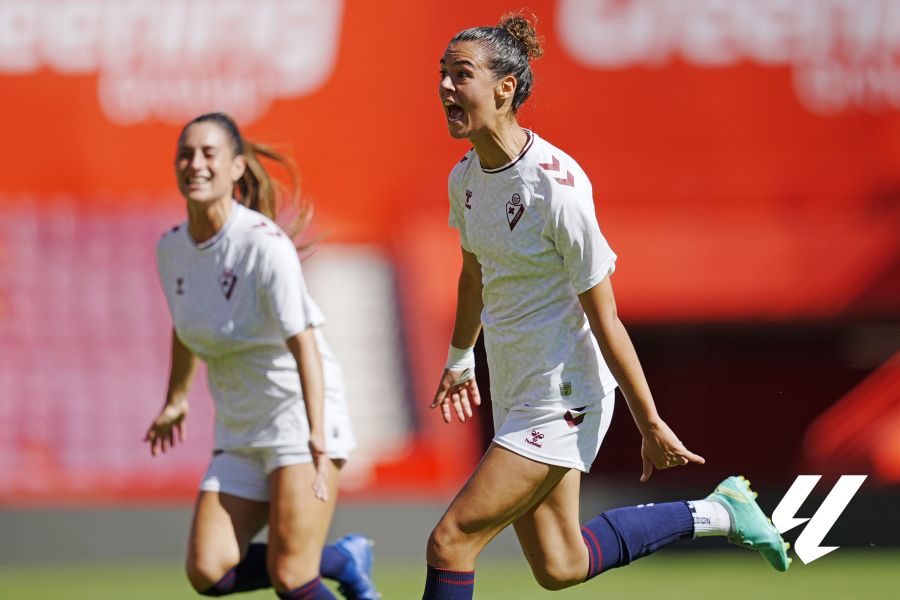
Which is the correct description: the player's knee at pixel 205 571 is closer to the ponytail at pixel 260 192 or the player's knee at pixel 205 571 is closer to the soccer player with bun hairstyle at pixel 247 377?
the soccer player with bun hairstyle at pixel 247 377

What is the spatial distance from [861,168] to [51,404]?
778cm

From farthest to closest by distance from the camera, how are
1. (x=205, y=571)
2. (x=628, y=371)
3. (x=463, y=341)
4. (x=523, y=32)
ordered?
(x=205, y=571) < (x=463, y=341) < (x=523, y=32) < (x=628, y=371)

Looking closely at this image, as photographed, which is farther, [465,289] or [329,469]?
[329,469]

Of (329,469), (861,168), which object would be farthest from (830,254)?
(329,469)

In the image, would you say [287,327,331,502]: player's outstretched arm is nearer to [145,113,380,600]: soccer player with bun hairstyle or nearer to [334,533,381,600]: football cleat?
[145,113,380,600]: soccer player with bun hairstyle

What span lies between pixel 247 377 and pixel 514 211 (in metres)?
1.52

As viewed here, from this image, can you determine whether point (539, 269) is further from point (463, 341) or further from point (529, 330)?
point (463, 341)

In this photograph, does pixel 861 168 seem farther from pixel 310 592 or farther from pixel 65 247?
pixel 310 592

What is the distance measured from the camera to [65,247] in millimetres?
13180

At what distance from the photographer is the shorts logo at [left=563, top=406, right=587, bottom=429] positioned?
4.50 meters

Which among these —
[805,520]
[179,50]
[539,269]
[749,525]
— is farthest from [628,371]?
[179,50]

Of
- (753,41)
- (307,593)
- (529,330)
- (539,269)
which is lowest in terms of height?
(307,593)

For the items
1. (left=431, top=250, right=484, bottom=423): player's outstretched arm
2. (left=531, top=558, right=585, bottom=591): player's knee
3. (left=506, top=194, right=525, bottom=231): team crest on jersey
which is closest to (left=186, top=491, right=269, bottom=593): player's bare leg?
(left=431, top=250, right=484, bottom=423): player's outstretched arm

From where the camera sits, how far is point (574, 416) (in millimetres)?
4508
